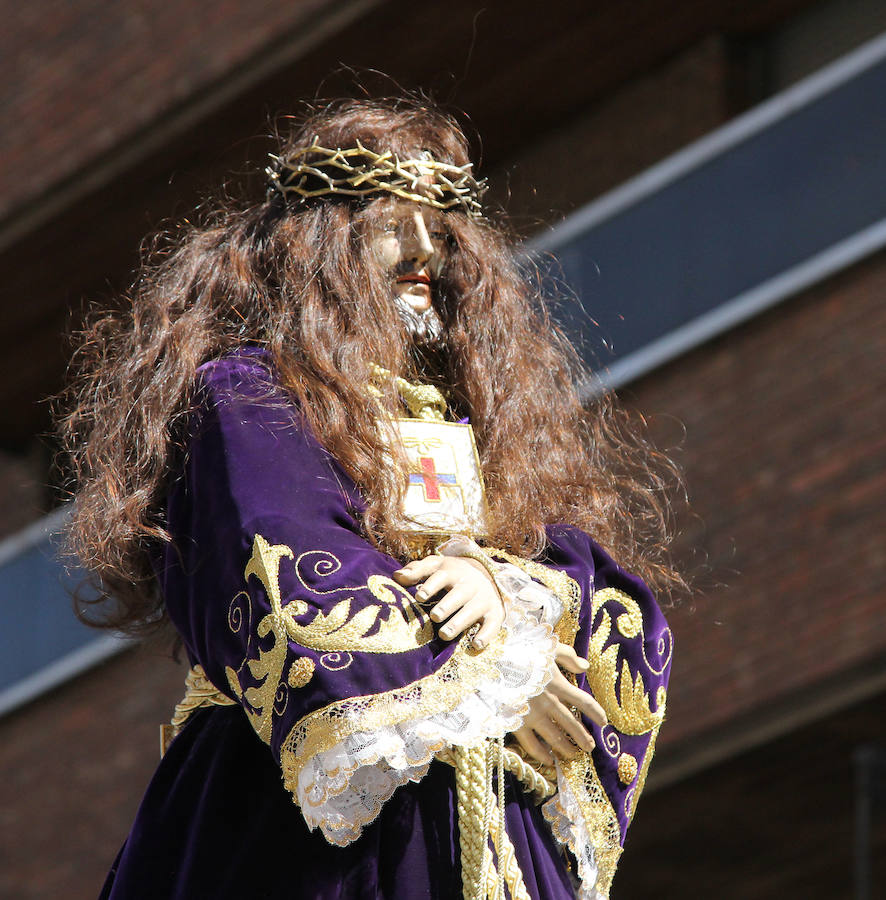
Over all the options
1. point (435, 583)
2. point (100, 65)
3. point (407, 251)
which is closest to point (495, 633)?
point (435, 583)

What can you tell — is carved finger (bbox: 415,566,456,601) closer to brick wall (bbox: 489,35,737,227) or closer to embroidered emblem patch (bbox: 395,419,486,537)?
embroidered emblem patch (bbox: 395,419,486,537)

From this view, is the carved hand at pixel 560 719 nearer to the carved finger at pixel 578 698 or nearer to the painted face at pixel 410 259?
the carved finger at pixel 578 698

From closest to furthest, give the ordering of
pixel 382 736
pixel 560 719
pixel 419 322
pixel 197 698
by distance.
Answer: pixel 382 736, pixel 560 719, pixel 197 698, pixel 419 322

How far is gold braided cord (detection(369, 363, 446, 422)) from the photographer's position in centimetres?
337

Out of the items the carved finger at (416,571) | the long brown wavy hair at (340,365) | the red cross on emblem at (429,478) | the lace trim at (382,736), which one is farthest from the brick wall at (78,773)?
the lace trim at (382,736)

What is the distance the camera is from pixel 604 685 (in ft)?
10.4

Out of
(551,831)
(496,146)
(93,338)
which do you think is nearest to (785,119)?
(496,146)

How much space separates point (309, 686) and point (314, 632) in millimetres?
77

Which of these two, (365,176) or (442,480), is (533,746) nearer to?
(442,480)

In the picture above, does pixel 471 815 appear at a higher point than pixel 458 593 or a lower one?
lower

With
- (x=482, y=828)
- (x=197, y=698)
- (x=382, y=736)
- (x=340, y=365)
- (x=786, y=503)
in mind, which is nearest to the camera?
(x=382, y=736)

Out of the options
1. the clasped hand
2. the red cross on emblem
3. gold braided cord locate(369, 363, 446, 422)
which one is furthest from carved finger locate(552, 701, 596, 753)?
gold braided cord locate(369, 363, 446, 422)

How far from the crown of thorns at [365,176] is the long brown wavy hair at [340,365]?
3 centimetres

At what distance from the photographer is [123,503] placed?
3162 mm
